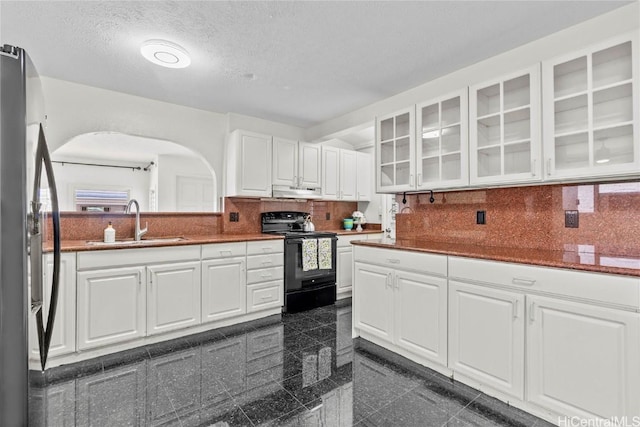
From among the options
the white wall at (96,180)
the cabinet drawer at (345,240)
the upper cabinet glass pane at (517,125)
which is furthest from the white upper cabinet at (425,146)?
the white wall at (96,180)

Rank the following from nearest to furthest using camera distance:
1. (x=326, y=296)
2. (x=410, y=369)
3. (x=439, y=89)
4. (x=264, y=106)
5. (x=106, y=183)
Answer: (x=410, y=369) → (x=439, y=89) → (x=264, y=106) → (x=326, y=296) → (x=106, y=183)

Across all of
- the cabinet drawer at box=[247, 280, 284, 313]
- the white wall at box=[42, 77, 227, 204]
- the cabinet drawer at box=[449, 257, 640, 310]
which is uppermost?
the white wall at box=[42, 77, 227, 204]

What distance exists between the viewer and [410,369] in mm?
2217

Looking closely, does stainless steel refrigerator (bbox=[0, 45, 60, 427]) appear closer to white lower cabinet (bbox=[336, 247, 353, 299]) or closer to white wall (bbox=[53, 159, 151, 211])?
white lower cabinet (bbox=[336, 247, 353, 299])

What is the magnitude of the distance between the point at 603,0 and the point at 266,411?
10.0 feet

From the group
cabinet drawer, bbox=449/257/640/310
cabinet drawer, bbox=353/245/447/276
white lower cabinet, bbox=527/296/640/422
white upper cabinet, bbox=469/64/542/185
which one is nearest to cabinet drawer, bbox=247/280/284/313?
cabinet drawer, bbox=353/245/447/276

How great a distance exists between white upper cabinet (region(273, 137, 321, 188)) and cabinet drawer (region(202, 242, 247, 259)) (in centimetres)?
101

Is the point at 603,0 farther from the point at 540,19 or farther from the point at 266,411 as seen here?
the point at 266,411

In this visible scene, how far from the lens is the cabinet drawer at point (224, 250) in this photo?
2957 millimetres

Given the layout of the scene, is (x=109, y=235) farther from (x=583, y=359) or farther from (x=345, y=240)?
(x=583, y=359)

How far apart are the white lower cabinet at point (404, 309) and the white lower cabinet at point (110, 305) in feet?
6.17

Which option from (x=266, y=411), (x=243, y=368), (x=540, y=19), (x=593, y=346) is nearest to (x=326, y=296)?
(x=243, y=368)

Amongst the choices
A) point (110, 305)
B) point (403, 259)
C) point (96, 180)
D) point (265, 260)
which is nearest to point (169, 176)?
point (96, 180)

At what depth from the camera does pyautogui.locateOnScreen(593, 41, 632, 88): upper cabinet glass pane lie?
5.65 feet
